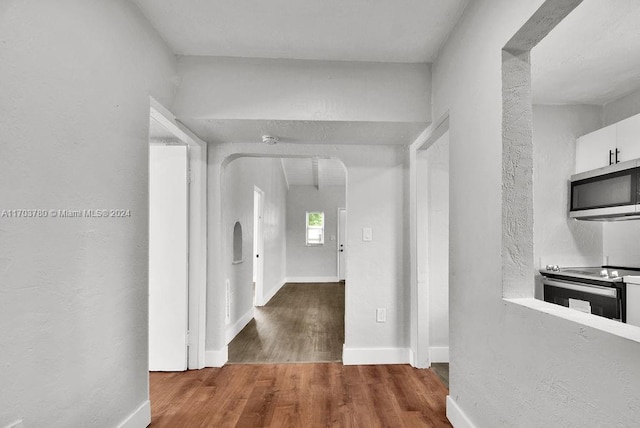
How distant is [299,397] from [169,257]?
1576 mm

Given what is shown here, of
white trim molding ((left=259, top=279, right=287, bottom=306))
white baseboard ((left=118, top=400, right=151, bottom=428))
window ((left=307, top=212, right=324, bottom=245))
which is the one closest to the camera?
white baseboard ((left=118, top=400, right=151, bottom=428))

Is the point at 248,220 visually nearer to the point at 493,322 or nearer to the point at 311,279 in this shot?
the point at 493,322

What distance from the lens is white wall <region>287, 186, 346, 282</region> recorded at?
9172 mm

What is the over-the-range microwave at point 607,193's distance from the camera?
2555mm

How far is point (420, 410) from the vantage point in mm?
2412

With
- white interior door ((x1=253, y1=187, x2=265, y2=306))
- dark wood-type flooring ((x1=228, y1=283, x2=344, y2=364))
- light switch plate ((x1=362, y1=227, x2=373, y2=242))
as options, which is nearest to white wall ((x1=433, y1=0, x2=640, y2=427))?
light switch plate ((x1=362, y1=227, x2=373, y2=242))

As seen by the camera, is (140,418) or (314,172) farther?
(314,172)

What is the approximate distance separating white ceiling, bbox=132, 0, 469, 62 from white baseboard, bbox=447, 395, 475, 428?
234 centimetres

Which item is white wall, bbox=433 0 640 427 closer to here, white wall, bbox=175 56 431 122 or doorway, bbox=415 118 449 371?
white wall, bbox=175 56 431 122

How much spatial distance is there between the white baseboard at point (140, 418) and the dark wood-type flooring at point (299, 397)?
0.27 feet

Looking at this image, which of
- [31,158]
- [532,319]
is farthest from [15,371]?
[532,319]

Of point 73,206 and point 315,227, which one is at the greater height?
point 73,206

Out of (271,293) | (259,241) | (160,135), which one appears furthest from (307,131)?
(271,293)

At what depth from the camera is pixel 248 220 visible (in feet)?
15.7
